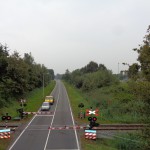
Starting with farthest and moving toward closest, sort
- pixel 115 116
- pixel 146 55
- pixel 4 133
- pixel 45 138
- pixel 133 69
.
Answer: pixel 115 116 < pixel 45 138 < pixel 4 133 < pixel 133 69 < pixel 146 55

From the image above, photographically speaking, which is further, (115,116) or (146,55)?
(115,116)

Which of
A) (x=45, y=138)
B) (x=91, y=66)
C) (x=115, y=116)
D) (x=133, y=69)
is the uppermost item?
(x=91, y=66)

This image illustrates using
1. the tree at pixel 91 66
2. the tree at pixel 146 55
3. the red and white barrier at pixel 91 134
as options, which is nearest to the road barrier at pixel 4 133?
the red and white barrier at pixel 91 134

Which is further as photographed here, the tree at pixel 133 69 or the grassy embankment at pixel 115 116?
the grassy embankment at pixel 115 116

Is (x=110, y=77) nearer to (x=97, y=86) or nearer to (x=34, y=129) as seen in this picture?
(x=97, y=86)

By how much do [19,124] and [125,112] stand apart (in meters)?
15.2

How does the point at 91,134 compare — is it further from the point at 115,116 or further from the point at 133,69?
the point at 115,116

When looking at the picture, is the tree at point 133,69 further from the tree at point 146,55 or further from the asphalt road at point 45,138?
the asphalt road at point 45,138

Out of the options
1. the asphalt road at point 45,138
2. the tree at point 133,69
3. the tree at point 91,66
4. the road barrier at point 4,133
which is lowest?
the asphalt road at point 45,138

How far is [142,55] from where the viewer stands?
14625 millimetres

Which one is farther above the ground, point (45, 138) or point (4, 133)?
point (4, 133)

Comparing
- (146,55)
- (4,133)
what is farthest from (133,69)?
(4,133)

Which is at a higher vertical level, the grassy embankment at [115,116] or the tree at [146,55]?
the tree at [146,55]

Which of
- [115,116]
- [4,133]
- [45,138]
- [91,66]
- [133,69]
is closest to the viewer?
[133,69]
